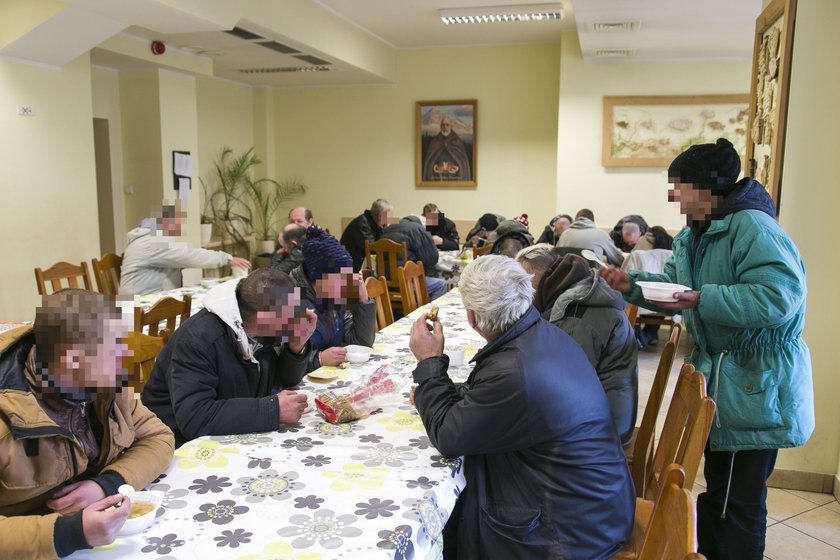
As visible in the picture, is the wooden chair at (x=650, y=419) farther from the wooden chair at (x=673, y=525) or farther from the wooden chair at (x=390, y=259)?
the wooden chair at (x=390, y=259)

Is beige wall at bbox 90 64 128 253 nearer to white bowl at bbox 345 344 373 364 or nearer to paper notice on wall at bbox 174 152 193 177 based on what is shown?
paper notice on wall at bbox 174 152 193 177

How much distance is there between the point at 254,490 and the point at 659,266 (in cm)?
410

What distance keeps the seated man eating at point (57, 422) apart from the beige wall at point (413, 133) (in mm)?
7791

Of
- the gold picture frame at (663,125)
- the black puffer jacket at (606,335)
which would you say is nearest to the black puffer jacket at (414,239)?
the gold picture frame at (663,125)

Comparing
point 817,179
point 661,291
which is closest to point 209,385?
point 661,291

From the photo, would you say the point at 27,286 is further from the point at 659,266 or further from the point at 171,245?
the point at 659,266

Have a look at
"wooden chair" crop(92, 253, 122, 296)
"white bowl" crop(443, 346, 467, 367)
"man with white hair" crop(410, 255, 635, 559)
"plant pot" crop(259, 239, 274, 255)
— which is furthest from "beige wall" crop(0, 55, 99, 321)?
"man with white hair" crop(410, 255, 635, 559)

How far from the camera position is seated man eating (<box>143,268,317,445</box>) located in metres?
1.84

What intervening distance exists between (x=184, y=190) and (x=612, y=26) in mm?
4574

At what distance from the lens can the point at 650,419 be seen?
2.18m

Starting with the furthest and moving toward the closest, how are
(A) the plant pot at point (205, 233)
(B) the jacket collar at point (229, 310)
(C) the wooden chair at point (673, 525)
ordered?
(A) the plant pot at point (205, 233), (B) the jacket collar at point (229, 310), (C) the wooden chair at point (673, 525)

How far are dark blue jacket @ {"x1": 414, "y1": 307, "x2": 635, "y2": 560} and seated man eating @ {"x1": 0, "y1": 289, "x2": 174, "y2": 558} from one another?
769mm

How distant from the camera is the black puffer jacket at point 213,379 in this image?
1.83m

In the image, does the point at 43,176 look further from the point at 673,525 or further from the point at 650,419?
the point at 673,525
